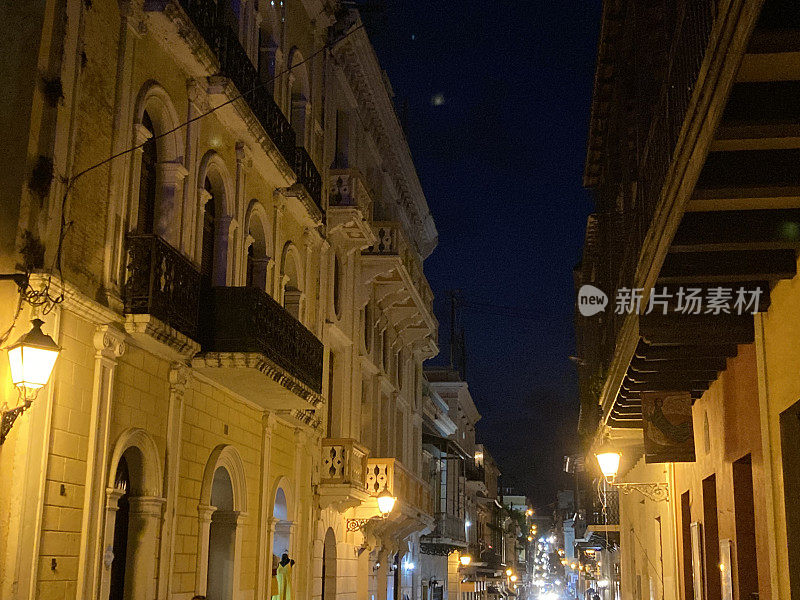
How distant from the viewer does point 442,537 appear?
39125 millimetres

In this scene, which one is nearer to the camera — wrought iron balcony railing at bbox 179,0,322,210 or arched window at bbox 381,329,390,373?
wrought iron balcony railing at bbox 179,0,322,210

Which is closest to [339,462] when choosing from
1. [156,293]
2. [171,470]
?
[171,470]

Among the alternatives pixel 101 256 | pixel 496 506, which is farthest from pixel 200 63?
pixel 496 506

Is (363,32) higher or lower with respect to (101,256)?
higher

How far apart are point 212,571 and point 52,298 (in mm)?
7014

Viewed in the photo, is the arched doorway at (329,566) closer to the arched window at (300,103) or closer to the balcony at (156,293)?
the arched window at (300,103)

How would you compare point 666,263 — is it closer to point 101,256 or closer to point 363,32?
point 101,256

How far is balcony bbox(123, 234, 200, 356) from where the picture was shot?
443 inches

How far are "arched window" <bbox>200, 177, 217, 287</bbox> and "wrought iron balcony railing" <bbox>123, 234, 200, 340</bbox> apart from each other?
238cm

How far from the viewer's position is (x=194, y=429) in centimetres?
1373

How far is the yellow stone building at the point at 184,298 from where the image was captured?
31.7 ft

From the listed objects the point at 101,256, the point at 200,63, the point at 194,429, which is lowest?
the point at 194,429

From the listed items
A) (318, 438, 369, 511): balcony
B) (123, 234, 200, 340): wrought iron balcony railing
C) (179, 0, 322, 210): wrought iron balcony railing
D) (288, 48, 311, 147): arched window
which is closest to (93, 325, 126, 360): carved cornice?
(123, 234, 200, 340): wrought iron balcony railing
